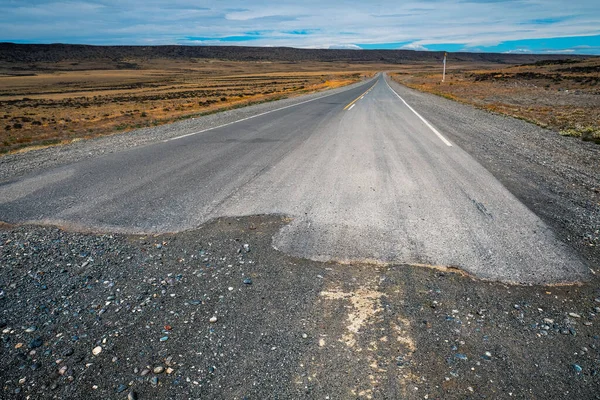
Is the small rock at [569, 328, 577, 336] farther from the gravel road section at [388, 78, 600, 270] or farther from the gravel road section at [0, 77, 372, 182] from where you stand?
the gravel road section at [0, 77, 372, 182]

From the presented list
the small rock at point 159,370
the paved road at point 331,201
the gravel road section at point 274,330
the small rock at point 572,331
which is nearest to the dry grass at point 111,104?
the paved road at point 331,201

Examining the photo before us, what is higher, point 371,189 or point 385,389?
point 371,189

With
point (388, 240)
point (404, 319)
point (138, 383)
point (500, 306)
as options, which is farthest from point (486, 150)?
point (138, 383)

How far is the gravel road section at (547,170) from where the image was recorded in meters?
4.54

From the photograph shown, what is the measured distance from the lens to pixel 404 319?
9.45 feet

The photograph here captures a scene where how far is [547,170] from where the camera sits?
712 centimetres

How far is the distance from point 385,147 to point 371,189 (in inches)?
140

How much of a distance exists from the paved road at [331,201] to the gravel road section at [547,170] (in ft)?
0.86

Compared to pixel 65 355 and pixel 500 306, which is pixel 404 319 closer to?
pixel 500 306

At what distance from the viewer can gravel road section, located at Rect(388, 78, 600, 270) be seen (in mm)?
4543

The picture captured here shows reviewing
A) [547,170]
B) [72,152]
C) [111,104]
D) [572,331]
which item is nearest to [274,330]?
[572,331]

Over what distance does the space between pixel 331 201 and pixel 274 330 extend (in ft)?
9.38

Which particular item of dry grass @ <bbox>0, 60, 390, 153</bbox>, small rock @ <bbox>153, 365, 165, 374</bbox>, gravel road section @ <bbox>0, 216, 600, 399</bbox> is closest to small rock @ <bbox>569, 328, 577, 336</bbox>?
gravel road section @ <bbox>0, 216, 600, 399</bbox>

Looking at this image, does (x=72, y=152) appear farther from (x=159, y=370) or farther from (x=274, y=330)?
(x=274, y=330)
